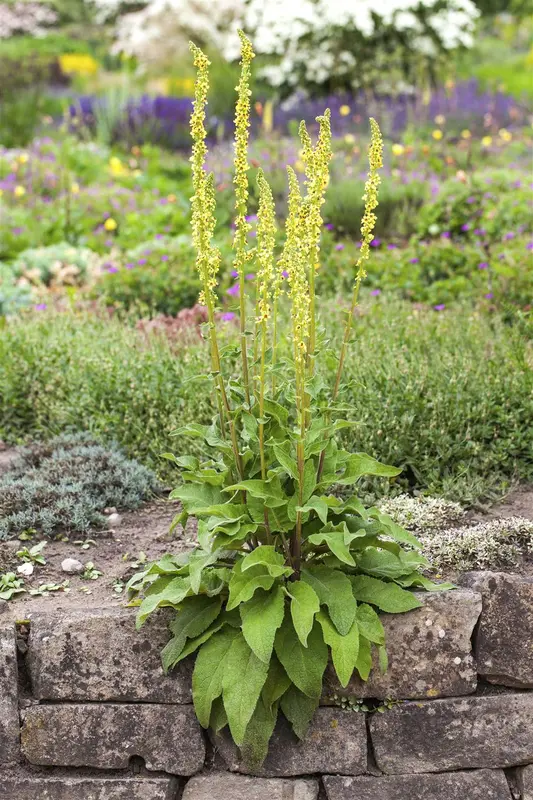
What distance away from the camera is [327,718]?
279 centimetres

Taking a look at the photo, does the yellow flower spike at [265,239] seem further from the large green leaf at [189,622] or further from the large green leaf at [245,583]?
the large green leaf at [189,622]

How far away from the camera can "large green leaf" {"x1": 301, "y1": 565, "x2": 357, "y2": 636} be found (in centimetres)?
264

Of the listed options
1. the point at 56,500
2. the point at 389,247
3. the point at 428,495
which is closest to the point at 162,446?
the point at 56,500

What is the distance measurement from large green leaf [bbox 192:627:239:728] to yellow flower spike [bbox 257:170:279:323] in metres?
0.94

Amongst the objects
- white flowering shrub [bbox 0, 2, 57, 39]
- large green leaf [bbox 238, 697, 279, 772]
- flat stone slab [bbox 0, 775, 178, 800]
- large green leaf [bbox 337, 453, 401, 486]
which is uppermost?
large green leaf [bbox 337, 453, 401, 486]

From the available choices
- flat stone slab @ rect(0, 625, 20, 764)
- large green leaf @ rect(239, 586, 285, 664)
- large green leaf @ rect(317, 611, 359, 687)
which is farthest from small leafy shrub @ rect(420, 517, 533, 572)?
flat stone slab @ rect(0, 625, 20, 764)

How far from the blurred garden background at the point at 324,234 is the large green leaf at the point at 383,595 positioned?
468 millimetres

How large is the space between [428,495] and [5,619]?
1610 millimetres

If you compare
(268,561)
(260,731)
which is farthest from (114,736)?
(268,561)

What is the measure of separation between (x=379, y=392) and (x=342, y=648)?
1.48 meters

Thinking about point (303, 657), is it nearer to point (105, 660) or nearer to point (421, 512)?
point (105, 660)

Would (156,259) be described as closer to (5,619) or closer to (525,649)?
(5,619)

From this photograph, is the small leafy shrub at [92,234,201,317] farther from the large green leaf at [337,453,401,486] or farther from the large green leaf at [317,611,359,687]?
the large green leaf at [317,611,359,687]

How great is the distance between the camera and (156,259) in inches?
245
